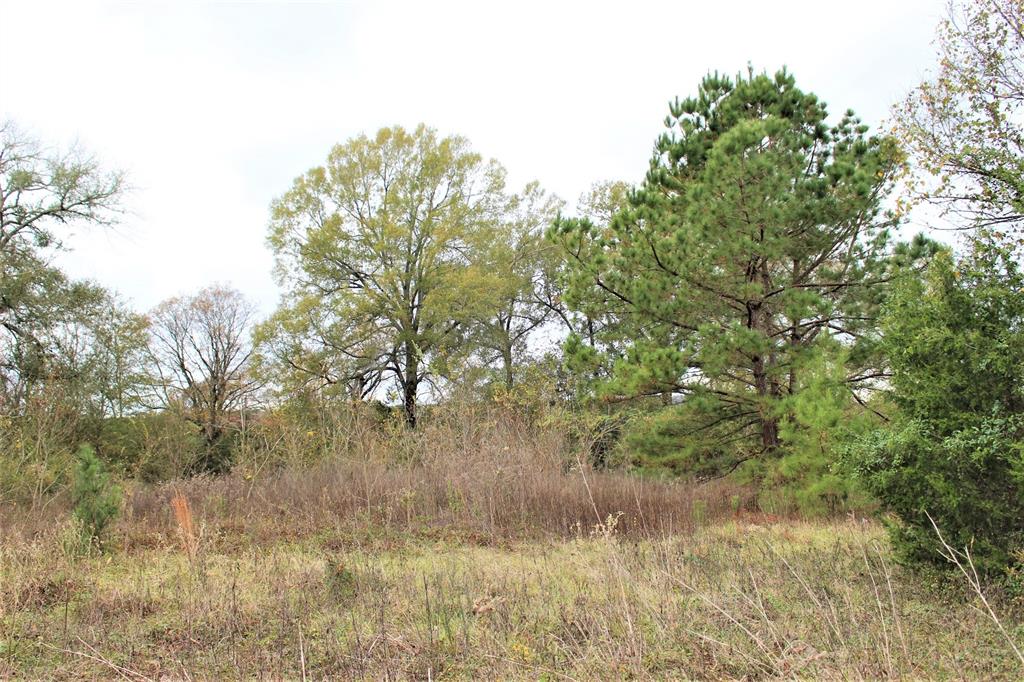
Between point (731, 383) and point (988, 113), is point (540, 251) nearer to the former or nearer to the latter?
point (731, 383)

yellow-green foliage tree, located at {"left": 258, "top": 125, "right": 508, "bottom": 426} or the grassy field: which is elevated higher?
yellow-green foliage tree, located at {"left": 258, "top": 125, "right": 508, "bottom": 426}

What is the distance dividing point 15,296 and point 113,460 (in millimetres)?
6917

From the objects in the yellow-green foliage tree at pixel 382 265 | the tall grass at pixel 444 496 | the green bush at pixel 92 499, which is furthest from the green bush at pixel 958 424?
the yellow-green foliage tree at pixel 382 265

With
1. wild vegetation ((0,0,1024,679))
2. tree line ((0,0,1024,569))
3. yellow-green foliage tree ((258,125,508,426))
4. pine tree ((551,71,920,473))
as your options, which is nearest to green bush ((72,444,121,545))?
wild vegetation ((0,0,1024,679))

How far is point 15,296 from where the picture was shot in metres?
19.6

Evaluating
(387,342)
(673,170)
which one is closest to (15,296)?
(387,342)

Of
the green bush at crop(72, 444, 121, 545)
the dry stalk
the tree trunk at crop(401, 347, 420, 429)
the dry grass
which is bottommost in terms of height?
the dry grass

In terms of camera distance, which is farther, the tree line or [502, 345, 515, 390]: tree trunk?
[502, 345, 515, 390]: tree trunk

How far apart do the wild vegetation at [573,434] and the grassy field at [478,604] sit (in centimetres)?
4

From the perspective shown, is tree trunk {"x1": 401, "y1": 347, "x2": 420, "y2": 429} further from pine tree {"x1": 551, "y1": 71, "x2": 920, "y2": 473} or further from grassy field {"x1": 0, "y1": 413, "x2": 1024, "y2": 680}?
grassy field {"x1": 0, "y1": 413, "x2": 1024, "y2": 680}

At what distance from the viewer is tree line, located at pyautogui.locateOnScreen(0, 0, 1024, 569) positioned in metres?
5.48

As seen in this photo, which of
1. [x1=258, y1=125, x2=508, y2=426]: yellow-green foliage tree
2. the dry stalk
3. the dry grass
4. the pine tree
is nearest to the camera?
the dry grass

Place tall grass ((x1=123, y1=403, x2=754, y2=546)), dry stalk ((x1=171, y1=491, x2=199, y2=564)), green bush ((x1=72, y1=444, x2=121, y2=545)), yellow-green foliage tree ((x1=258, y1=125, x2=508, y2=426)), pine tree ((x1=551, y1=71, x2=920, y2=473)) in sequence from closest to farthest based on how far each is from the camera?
dry stalk ((x1=171, y1=491, x2=199, y2=564)) → green bush ((x1=72, y1=444, x2=121, y2=545)) → tall grass ((x1=123, y1=403, x2=754, y2=546)) → pine tree ((x1=551, y1=71, x2=920, y2=473)) → yellow-green foliage tree ((x1=258, y1=125, x2=508, y2=426))

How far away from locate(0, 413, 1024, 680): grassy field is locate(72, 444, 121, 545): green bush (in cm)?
30
